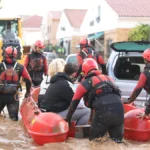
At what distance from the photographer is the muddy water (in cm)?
621

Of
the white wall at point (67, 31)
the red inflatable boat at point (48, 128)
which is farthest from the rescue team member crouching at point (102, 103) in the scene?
the white wall at point (67, 31)

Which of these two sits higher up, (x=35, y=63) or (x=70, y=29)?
(x=35, y=63)

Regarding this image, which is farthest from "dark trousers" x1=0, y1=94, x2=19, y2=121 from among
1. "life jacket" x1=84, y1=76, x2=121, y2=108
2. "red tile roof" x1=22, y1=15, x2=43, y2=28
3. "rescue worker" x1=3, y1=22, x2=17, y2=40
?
"red tile roof" x1=22, y1=15, x2=43, y2=28

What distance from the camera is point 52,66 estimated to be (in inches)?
282

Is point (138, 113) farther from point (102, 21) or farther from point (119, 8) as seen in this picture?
point (102, 21)

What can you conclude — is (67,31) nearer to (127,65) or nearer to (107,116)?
(127,65)

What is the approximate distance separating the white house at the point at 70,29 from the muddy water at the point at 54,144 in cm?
3743

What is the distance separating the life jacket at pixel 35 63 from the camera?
10.3m

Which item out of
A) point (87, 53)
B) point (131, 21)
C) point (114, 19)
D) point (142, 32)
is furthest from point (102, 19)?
point (87, 53)

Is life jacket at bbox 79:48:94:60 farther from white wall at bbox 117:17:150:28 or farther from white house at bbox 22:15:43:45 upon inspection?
white house at bbox 22:15:43:45

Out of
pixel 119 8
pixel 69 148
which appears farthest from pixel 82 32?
pixel 69 148

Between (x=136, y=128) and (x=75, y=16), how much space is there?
4914 centimetres

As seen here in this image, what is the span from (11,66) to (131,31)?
21.8 m

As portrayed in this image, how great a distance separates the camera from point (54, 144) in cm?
633
